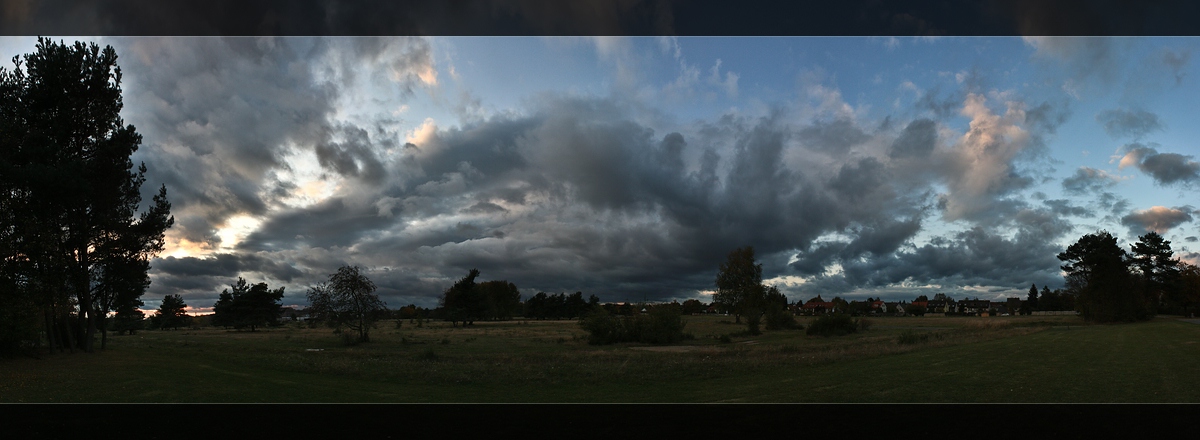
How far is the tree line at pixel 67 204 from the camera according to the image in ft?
61.7

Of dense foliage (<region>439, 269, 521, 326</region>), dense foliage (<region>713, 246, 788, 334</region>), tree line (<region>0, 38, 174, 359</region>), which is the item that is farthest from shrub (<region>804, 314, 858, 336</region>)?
tree line (<region>0, 38, 174, 359</region>)

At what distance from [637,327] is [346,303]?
17.1 metres

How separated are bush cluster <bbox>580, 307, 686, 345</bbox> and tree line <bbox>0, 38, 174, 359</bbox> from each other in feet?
72.4

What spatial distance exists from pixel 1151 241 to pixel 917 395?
1575 inches

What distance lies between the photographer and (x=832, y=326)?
1582 inches

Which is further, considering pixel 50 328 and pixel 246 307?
pixel 246 307

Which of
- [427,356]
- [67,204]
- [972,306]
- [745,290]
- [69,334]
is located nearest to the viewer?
[67,204]

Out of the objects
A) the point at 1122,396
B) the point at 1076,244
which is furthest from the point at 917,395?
the point at 1076,244

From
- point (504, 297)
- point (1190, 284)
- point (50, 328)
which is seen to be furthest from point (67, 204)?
point (1190, 284)

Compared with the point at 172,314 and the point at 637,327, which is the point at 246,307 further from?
the point at 637,327

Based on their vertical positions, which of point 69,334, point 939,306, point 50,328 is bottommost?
point 939,306

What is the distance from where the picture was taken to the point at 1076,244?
45656 millimetres

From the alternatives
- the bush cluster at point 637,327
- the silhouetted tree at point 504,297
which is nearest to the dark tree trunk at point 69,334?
the bush cluster at point 637,327
